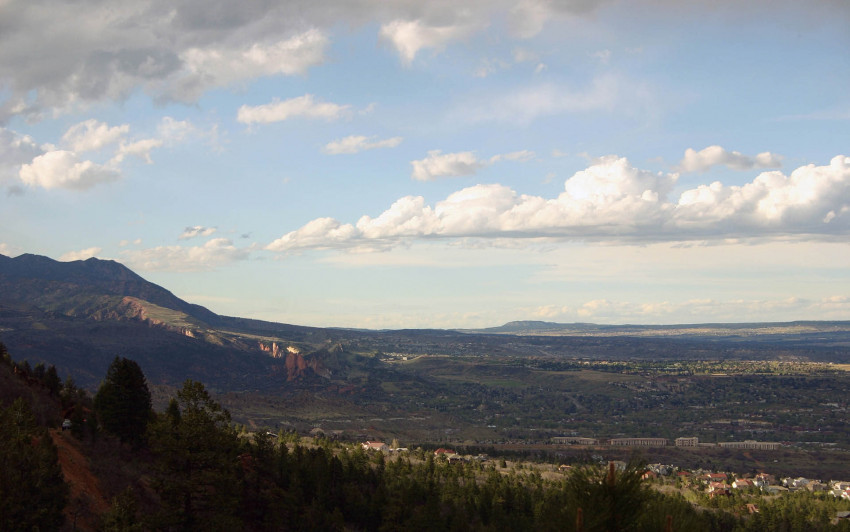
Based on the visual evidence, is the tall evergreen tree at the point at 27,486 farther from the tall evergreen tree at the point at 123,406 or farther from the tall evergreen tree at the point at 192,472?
the tall evergreen tree at the point at 123,406

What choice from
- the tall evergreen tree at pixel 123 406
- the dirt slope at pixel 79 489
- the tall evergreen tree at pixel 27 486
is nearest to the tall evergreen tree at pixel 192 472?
the dirt slope at pixel 79 489

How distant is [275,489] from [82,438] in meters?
18.2

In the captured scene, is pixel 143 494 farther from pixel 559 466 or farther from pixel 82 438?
pixel 559 466

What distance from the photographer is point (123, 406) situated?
6944cm

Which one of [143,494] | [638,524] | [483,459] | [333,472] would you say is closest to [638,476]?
[638,524]

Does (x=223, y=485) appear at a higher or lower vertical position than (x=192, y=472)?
lower

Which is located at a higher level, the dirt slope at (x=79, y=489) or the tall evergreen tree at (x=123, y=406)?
the tall evergreen tree at (x=123, y=406)

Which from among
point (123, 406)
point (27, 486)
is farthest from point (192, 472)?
point (123, 406)

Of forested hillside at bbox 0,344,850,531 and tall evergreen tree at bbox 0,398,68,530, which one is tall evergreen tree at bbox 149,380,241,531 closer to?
forested hillside at bbox 0,344,850,531

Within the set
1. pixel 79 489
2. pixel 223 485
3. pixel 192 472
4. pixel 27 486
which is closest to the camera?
pixel 27 486

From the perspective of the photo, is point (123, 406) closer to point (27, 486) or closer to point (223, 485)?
point (223, 485)

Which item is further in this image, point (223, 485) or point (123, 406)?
point (123, 406)

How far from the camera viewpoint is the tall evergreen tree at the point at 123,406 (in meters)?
69.2

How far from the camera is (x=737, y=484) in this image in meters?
141
